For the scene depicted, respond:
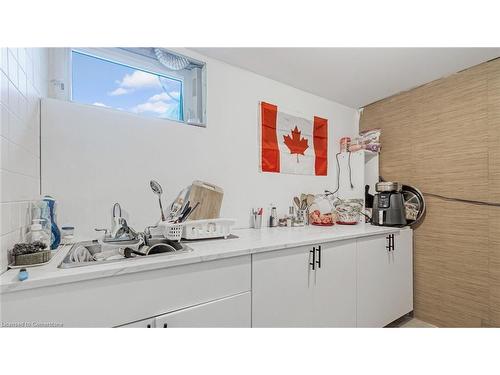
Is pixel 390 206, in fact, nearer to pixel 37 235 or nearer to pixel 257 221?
pixel 257 221

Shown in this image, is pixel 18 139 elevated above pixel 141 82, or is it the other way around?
pixel 141 82

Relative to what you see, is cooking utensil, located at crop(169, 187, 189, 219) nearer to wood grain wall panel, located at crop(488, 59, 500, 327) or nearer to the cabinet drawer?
the cabinet drawer

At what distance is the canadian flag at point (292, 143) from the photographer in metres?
2.04

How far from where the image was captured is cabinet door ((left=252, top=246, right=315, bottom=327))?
1195 millimetres

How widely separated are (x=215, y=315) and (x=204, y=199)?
0.70m

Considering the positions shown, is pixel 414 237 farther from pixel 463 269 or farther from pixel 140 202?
pixel 140 202

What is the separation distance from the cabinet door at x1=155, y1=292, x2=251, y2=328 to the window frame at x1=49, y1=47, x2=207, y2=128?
1.19 metres

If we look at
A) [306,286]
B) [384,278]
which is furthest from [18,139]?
[384,278]

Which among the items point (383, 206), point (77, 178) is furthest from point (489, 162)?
point (77, 178)

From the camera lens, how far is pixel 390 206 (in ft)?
6.58

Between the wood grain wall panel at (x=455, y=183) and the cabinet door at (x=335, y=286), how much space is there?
2.97 feet

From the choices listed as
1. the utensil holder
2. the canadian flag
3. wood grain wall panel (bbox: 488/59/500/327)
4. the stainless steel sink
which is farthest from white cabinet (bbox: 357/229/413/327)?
the stainless steel sink

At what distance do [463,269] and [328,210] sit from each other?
1.09 metres

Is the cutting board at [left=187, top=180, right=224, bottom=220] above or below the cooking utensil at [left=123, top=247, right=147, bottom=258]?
above
